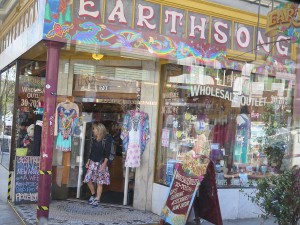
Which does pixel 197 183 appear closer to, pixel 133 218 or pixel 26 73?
pixel 133 218

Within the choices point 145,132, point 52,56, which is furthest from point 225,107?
point 52,56

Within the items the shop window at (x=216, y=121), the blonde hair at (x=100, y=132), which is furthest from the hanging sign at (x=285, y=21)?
the blonde hair at (x=100, y=132)

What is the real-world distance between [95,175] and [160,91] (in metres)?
2.03

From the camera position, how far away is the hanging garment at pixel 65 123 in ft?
25.0

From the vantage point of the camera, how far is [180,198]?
5934 millimetres

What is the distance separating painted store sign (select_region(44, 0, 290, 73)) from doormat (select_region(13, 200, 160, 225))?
9.29 feet

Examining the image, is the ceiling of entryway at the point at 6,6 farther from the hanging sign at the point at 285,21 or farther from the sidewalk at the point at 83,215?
the hanging sign at the point at 285,21

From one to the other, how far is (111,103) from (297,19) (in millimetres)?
3998

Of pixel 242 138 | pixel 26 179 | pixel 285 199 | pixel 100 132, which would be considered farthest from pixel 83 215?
pixel 285 199

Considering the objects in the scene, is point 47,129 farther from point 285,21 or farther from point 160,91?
point 285,21

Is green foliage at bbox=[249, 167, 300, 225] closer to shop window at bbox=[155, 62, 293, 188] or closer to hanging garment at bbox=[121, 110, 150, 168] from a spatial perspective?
shop window at bbox=[155, 62, 293, 188]

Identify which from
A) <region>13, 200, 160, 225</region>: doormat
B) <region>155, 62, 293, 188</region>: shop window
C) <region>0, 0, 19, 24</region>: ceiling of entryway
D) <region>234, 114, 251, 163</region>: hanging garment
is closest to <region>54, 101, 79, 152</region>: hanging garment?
<region>13, 200, 160, 225</region>: doormat

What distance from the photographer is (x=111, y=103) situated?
8047 millimetres

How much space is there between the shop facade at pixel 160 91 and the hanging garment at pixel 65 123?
3 centimetres
